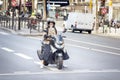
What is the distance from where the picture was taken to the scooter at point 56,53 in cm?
1798

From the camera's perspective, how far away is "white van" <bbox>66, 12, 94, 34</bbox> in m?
57.6

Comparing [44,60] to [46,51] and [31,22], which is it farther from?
[31,22]

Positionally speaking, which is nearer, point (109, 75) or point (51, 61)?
point (109, 75)

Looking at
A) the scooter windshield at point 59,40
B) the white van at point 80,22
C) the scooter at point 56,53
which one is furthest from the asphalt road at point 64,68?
the white van at point 80,22

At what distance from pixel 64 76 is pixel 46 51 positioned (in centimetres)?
214

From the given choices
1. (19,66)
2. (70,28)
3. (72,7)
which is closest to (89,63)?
(19,66)

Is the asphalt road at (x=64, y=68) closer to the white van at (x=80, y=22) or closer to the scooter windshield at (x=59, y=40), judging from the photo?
the scooter windshield at (x=59, y=40)

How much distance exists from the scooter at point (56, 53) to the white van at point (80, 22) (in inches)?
1536

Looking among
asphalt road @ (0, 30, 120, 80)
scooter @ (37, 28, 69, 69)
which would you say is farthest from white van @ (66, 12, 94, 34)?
scooter @ (37, 28, 69, 69)

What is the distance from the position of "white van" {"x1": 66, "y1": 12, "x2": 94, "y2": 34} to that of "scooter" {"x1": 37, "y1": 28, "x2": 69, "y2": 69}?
39007 mm

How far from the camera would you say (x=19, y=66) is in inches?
750

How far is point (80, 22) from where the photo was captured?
57906 millimetres

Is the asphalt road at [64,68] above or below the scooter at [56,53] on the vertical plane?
below

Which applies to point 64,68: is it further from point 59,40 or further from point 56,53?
point 59,40
